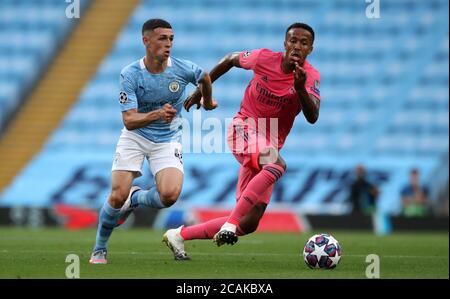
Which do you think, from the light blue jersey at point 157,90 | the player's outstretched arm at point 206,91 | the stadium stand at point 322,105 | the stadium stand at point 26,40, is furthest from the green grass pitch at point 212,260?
the stadium stand at point 26,40

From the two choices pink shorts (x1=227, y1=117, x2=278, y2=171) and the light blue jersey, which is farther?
pink shorts (x1=227, y1=117, x2=278, y2=171)

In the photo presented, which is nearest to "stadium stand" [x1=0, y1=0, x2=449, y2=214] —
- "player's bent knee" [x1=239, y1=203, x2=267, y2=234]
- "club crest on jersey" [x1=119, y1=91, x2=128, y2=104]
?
"player's bent knee" [x1=239, y1=203, x2=267, y2=234]

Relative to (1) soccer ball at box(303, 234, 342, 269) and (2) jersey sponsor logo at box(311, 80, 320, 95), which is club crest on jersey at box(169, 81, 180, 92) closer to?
(2) jersey sponsor logo at box(311, 80, 320, 95)

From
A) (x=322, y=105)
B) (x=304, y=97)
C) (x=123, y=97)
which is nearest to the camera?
(x=304, y=97)

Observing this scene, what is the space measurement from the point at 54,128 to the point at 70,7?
2985mm

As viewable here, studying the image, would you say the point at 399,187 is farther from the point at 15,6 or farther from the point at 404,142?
the point at 15,6

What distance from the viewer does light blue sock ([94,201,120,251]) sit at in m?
8.74

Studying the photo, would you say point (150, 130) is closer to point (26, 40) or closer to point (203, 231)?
point (203, 231)

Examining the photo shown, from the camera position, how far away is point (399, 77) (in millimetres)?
23266

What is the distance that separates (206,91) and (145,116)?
0.87 meters

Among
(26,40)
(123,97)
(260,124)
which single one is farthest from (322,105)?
(123,97)

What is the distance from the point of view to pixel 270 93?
9.25 m

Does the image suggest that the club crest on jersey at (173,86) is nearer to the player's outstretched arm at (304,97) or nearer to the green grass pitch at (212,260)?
the player's outstretched arm at (304,97)

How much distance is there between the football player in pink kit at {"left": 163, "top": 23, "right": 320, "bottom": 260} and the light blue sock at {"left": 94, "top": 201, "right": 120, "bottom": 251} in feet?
2.01
